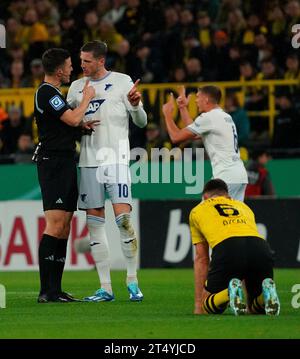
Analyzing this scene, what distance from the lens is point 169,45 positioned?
72.7ft

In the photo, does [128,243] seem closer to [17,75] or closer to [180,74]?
[180,74]

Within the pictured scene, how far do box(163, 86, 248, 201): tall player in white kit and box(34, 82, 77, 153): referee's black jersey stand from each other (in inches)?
46.0

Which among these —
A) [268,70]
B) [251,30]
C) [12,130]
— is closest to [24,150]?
[12,130]

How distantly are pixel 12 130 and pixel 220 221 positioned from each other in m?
11.1

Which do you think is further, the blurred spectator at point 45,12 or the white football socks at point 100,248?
the blurred spectator at point 45,12

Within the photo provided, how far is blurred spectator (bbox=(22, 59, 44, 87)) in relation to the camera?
72.1 ft

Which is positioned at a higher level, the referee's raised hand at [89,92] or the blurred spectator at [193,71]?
the blurred spectator at [193,71]

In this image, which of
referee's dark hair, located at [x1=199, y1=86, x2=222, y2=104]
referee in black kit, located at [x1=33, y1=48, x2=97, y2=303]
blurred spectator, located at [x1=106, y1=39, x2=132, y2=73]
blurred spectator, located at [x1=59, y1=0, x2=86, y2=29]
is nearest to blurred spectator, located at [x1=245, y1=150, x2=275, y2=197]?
blurred spectator, located at [x1=106, y1=39, x2=132, y2=73]

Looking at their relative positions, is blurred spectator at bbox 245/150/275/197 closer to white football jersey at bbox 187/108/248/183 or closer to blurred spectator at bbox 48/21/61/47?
blurred spectator at bbox 48/21/61/47

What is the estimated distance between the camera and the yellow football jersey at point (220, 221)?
10.6m

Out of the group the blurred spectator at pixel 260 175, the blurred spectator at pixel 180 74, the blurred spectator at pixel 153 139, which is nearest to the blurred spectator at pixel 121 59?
the blurred spectator at pixel 180 74

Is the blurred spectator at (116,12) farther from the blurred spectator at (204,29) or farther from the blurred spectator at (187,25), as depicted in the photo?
the blurred spectator at (204,29)
